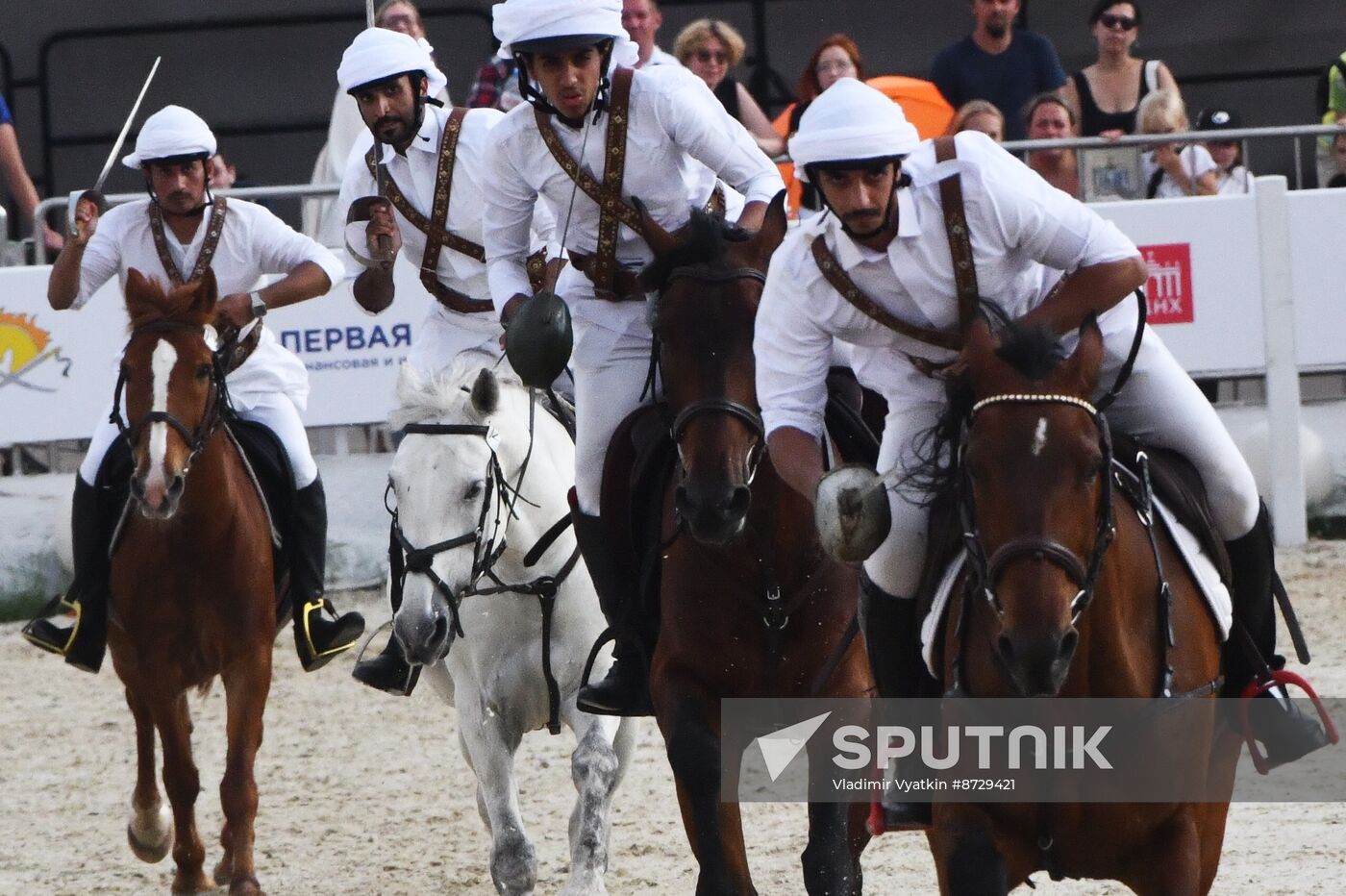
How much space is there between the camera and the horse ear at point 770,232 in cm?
553

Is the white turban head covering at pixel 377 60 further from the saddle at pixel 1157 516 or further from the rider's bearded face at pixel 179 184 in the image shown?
the saddle at pixel 1157 516

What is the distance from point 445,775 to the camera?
8414mm

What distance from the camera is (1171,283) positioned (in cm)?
1084

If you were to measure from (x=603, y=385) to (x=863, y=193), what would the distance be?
1.67 metres

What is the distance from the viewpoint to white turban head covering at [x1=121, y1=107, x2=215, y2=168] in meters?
7.05

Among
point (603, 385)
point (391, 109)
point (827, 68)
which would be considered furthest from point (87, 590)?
point (827, 68)

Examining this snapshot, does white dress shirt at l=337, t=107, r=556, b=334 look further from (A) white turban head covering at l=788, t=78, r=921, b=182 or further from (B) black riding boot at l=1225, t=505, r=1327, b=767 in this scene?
(B) black riding boot at l=1225, t=505, r=1327, b=767

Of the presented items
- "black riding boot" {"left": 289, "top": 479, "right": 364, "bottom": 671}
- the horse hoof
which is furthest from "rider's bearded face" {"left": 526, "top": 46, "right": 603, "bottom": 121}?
the horse hoof

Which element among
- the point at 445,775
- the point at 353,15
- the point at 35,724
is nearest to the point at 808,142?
the point at 445,775

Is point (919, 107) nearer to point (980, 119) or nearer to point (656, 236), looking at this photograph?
point (980, 119)

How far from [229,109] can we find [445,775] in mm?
4981

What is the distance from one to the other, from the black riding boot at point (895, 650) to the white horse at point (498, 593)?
1.57m

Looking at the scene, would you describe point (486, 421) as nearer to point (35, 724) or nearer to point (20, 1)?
point (35, 724)

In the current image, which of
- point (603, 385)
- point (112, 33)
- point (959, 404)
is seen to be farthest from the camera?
point (112, 33)
